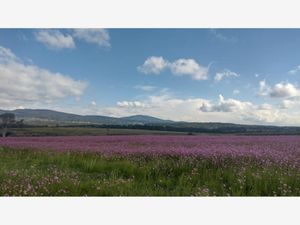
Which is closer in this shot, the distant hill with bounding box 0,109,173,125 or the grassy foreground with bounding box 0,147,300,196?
the grassy foreground with bounding box 0,147,300,196

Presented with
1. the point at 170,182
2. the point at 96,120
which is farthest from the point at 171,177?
the point at 96,120

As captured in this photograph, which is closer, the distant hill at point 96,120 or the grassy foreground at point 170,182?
the grassy foreground at point 170,182

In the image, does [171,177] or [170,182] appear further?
[171,177]

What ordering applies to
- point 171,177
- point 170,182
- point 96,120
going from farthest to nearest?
point 96,120 → point 171,177 → point 170,182

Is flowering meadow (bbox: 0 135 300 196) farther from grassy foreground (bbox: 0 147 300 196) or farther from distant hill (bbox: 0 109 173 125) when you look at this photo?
distant hill (bbox: 0 109 173 125)

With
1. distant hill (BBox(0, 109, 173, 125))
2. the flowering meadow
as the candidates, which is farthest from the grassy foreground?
distant hill (BBox(0, 109, 173, 125))

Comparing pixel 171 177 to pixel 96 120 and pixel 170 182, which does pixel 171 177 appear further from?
pixel 96 120

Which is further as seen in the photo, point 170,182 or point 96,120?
point 96,120

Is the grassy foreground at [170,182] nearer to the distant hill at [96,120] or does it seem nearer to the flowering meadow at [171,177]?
the flowering meadow at [171,177]

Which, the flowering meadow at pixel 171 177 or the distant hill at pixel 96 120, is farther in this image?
the distant hill at pixel 96 120

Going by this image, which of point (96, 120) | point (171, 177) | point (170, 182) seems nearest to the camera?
point (170, 182)

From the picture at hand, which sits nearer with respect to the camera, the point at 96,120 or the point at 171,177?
the point at 171,177

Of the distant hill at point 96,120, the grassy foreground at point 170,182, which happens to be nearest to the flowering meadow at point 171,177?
the grassy foreground at point 170,182

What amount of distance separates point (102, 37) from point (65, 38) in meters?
1.34
